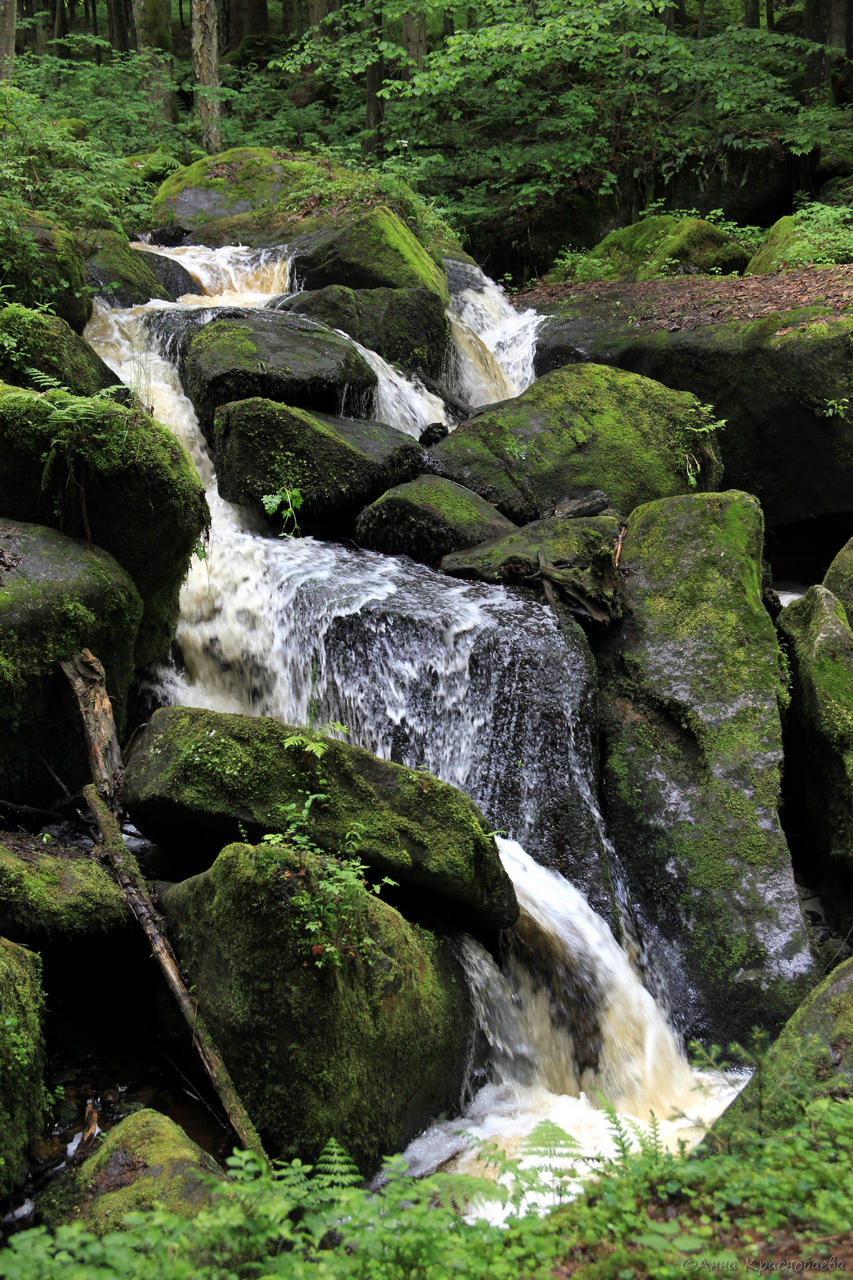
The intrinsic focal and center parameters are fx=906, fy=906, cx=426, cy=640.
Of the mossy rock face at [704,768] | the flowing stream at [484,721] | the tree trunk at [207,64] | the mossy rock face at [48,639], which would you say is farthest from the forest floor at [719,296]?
the mossy rock face at [48,639]

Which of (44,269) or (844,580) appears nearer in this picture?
(844,580)

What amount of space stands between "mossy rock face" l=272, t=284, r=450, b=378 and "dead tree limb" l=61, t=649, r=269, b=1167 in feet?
21.1

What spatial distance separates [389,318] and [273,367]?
2.75 meters

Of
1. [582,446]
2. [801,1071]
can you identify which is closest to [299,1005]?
[801,1071]

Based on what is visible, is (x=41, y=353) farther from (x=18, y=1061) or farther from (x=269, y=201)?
(x=269, y=201)

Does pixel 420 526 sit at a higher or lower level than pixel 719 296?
lower

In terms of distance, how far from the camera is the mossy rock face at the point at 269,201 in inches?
523

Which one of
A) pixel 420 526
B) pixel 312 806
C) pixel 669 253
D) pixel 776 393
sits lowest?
pixel 312 806

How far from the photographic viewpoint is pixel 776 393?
10250mm

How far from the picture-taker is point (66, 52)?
27.5m

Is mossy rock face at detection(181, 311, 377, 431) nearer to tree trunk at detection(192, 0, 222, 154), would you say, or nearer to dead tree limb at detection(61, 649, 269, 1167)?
dead tree limb at detection(61, 649, 269, 1167)

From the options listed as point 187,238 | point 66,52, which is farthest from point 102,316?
point 66,52

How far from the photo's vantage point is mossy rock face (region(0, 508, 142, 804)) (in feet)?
16.5

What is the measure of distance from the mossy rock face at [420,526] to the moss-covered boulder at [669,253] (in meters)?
8.30
